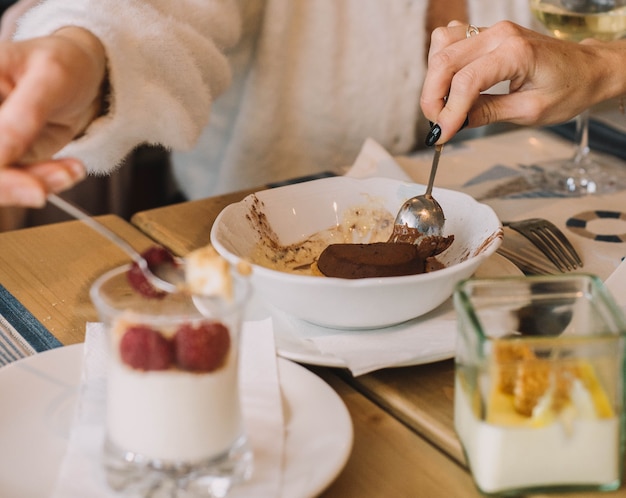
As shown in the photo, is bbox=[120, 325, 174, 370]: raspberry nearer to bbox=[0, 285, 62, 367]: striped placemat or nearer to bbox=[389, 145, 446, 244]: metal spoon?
bbox=[0, 285, 62, 367]: striped placemat

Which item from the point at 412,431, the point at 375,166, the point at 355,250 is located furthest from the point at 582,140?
the point at 412,431

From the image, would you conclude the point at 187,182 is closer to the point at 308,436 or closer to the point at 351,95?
the point at 351,95

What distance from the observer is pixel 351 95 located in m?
1.44

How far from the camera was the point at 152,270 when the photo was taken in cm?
55

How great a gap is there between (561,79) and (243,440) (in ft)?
2.08

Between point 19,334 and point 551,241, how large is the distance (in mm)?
582

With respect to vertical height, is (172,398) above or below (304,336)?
above

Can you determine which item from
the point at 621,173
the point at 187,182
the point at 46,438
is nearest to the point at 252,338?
the point at 46,438

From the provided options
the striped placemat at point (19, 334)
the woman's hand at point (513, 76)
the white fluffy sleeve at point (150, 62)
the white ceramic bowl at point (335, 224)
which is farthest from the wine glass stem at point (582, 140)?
the striped placemat at point (19, 334)

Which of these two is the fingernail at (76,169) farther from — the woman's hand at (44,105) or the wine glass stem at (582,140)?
the wine glass stem at (582,140)

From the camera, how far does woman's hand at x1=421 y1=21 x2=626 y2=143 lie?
2.82 ft

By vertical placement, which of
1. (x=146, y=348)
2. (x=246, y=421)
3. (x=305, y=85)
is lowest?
(x=305, y=85)

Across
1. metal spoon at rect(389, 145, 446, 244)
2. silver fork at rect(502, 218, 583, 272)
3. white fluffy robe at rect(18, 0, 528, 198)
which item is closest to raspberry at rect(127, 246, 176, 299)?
metal spoon at rect(389, 145, 446, 244)

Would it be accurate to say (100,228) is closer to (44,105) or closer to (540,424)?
(44,105)
